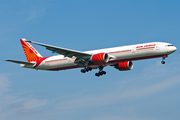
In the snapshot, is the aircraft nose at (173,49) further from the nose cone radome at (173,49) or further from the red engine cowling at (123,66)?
the red engine cowling at (123,66)

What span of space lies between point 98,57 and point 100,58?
45cm

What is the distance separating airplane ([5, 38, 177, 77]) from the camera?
52031 millimetres

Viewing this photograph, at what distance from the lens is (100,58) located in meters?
53.9

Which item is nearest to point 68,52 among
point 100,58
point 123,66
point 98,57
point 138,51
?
point 98,57

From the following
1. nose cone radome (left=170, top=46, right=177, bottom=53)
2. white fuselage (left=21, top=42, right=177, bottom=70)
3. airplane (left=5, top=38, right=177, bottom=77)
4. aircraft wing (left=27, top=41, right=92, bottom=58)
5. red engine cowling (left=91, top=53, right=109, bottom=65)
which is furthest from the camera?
red engine cowling (left=91, top=53, right=109, bottom=65)

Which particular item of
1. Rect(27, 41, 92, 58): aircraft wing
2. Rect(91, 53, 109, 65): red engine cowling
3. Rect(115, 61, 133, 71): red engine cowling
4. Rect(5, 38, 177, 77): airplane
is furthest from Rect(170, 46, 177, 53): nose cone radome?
Rect(27, 41, 92, 58): aircraft wing

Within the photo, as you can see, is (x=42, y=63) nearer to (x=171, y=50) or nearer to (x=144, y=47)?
(x=144, y=47)

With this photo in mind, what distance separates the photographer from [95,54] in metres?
55.2

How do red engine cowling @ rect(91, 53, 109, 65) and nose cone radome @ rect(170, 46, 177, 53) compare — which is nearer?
nose cone radome @ rect(170, 46, 177, 53)

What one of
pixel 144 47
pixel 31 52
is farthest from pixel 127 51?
pixel 31 52

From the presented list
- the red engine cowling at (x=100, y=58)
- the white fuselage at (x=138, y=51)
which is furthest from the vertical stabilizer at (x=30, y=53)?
the red engine cowling at (x=100, y=58)

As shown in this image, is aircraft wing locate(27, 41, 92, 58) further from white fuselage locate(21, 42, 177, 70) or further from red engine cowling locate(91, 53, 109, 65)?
white fuselage locate(21, 42, 177, 70)

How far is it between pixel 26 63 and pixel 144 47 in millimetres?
22818

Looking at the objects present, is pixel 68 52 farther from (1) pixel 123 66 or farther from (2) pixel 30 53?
(2) pixel 30 53
